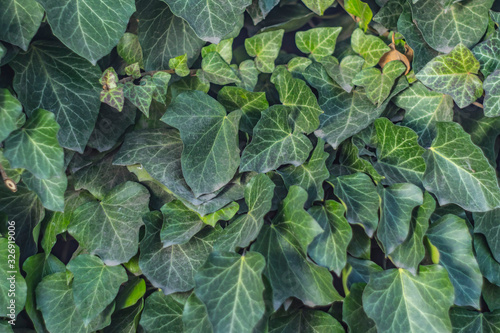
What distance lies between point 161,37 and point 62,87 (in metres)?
0.22

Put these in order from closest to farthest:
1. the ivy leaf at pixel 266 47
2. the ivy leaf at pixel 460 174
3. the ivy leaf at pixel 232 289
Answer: the ivy leaf at pixel 232 289, the ivy leaf at pixel 460 174, the ivy leaf at pixel 266 47

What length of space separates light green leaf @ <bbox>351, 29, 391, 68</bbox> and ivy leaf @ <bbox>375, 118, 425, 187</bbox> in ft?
0.49

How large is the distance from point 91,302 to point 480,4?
979mm

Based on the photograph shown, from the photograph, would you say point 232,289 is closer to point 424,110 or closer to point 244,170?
point 244,170

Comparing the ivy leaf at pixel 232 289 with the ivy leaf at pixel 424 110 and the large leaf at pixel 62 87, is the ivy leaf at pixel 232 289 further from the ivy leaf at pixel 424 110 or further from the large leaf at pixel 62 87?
the ivy leaf at pixel 424 110

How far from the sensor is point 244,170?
84cm

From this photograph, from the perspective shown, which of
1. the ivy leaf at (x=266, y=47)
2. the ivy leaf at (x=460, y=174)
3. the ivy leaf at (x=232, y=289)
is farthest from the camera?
the ivy leaf at (x=266, y=47)

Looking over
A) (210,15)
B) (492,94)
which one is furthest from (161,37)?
(492,94)

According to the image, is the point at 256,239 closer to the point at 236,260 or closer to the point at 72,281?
the point at 236,260

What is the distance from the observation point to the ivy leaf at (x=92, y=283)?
0.85 metres

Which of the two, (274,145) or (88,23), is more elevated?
(88,23)

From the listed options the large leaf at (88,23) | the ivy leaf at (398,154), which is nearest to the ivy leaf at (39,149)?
the large leaf at (88,23)

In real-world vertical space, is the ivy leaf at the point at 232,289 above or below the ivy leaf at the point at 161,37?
below

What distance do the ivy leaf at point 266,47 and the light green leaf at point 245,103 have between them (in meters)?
0.09
